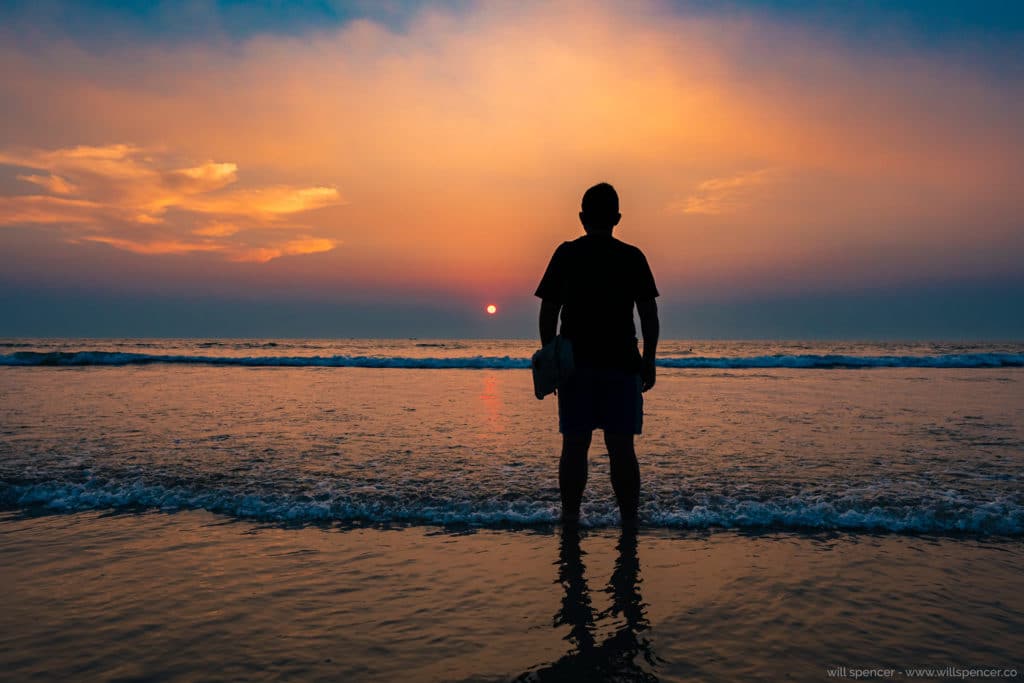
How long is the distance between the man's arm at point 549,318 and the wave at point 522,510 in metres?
1.40

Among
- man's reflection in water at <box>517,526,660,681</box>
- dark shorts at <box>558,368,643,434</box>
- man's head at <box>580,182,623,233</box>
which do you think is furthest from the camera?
man's head at <box>580,182,623,233</box>

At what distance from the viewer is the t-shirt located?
4.29 metres

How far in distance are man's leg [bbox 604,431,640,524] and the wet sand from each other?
30 cm

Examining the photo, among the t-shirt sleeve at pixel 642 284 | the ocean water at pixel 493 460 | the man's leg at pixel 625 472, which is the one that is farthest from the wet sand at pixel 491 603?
the t-shirt sleeve at pixel 642 284

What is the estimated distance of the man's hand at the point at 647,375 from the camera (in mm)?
4301

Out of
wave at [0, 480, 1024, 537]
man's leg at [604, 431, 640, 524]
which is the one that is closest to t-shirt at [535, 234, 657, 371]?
man's leg at [604, 431, 640, 524]

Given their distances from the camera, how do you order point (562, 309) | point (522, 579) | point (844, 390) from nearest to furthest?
point (522, 579)
point (562, 309)
point (844, 390)

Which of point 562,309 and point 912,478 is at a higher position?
point 562,309

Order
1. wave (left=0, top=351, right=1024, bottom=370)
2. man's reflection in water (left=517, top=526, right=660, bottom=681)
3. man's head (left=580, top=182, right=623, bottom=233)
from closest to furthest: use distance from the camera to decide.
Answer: man's reflection in water (left=517, top=526, right=660, bottom=681), man's head (left=580, top=182, right=623, bottom=233), wave (left=0, top=351, right=1024, bottom=370)

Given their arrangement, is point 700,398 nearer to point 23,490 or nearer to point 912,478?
point 912,478

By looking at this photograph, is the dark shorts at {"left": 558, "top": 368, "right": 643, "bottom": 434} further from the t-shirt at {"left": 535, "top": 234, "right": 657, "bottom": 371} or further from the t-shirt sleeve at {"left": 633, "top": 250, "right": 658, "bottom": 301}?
the t-shirt sleeve at {"left": 633, "top": 250, "right": 658, "bottom": 301}

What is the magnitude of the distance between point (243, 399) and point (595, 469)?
29.0 feet

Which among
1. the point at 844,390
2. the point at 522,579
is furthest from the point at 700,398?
the point at 522,579

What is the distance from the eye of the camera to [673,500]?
495cm
